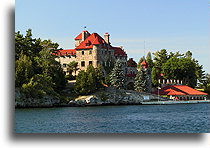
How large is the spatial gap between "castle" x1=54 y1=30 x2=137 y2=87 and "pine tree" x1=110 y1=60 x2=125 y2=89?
2.62 m

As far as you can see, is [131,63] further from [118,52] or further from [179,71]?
[179,71]

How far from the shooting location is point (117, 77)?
39125 millimetres

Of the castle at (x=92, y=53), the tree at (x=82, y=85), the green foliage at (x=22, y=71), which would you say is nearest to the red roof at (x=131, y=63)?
the castle at (x=92, y=53)

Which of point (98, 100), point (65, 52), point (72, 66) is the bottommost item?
point (98, 100)

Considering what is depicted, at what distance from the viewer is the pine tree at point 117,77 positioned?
38741 millimetres

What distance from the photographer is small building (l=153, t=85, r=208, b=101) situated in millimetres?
44528

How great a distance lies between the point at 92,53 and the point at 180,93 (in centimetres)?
1193

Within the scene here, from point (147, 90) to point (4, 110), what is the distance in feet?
105

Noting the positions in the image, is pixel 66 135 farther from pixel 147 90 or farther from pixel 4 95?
pixel 147 90

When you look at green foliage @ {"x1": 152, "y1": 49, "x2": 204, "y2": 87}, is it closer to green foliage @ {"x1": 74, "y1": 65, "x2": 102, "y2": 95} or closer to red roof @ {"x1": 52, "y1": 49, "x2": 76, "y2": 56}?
red roof @ {"x1": 52, "y1": 49, "x2": 76, "y2": 56}

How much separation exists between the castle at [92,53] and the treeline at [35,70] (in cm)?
316

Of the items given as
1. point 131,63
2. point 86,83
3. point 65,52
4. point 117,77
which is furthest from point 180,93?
point 65,52

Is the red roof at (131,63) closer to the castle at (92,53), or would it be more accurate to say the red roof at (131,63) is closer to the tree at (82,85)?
the castle at (92,53)

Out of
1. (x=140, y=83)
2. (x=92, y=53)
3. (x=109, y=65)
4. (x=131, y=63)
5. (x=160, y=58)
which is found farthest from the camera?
(x=160, y=58)
